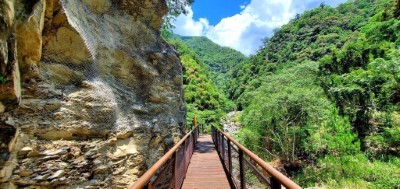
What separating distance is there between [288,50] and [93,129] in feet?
197

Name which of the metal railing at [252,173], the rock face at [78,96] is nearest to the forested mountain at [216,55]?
the rock face at [78,96]

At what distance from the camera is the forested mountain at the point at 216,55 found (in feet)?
295

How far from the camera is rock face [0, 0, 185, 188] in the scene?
3.86 m

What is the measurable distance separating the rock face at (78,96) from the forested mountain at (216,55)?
71.4 metres

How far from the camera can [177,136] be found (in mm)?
9477

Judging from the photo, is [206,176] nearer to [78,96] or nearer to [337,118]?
[78,96]

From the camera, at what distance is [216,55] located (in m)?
98.1

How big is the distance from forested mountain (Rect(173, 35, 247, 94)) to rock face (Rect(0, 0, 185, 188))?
71364 mm

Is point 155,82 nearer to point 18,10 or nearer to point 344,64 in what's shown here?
point 18,10

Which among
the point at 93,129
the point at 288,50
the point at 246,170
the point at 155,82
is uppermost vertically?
the point at 288,50

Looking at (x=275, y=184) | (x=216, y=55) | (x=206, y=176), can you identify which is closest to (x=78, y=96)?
(x=206, y=176)

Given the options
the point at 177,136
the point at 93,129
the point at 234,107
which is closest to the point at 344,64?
the point at 177,136

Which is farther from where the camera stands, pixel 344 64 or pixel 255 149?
pixel 344 64

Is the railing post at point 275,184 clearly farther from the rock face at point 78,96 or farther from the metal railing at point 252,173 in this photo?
the rock face at point 78,96
